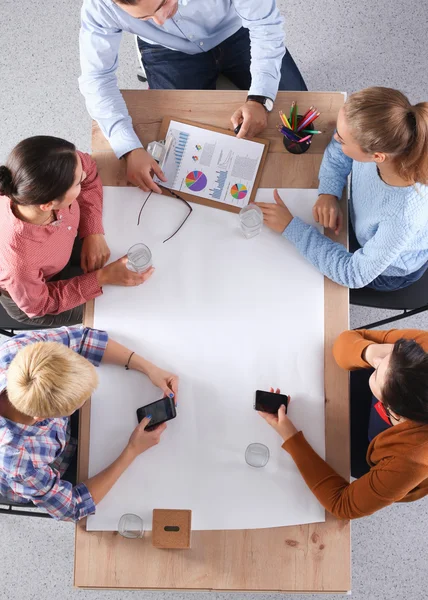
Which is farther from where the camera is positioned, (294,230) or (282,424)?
(294,230)

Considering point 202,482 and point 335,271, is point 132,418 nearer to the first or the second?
point 202,482

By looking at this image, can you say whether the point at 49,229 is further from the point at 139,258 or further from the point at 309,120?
the point at 309,120

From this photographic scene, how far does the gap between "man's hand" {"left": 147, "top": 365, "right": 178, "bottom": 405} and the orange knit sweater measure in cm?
30

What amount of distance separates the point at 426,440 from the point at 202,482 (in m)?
0.52

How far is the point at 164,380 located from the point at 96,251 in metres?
0.39

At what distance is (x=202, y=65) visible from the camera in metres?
1.89

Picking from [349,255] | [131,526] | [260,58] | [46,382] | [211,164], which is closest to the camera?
[46,382]

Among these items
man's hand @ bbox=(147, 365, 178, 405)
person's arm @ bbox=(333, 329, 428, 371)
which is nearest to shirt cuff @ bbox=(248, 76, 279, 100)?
person's arm @ bbox=(333, 329, 428, 371)

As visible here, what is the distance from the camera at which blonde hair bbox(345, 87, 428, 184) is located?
1.22 meters

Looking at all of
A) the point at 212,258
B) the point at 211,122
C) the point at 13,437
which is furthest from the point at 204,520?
the point at 211,122

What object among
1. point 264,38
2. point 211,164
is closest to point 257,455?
point 211,164

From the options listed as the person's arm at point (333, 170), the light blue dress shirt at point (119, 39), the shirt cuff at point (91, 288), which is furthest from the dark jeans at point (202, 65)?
the shirt cuff at point (91, 288)

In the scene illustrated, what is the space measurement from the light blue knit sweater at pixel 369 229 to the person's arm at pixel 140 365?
1.53ft

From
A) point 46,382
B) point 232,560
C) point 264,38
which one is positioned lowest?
point 232,560
